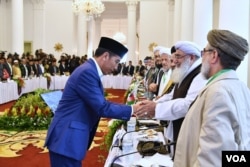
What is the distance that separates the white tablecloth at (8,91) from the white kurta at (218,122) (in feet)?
35.6

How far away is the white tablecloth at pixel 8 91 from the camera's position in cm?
1207

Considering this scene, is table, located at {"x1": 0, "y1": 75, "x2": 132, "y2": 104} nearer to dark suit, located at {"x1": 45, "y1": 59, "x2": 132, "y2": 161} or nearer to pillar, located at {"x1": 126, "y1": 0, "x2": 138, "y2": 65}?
pillar, located at {"x1": 126, "y1": 0, "x2": 138, "y2": 65}

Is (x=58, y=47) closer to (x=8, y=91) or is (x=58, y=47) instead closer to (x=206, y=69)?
Result: (x=8, y=91)

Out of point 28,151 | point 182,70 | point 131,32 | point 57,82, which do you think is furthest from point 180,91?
point 131,32

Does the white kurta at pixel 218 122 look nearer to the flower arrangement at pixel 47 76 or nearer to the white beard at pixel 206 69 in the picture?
the white beard at pixel 206 69

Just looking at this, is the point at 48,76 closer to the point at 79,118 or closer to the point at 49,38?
the point at 49,38

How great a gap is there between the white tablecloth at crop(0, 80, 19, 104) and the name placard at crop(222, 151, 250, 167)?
36.0 ft

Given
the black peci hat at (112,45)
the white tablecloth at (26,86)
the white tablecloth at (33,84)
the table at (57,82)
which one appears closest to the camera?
the black peci hat at (112,45)

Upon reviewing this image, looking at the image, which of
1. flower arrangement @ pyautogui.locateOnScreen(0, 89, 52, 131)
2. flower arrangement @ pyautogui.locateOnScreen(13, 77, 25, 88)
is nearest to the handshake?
flower arrangement @ pyautogui.locateOnScreen(0, 89, 52, 131)

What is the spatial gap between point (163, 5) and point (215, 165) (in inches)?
814

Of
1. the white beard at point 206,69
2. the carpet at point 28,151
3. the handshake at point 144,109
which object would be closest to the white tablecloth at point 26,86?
the carpet at point 28,151

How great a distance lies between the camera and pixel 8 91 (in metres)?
12.5

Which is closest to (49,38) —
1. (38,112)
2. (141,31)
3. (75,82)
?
(141,31)

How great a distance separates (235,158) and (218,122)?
22 centimetres
